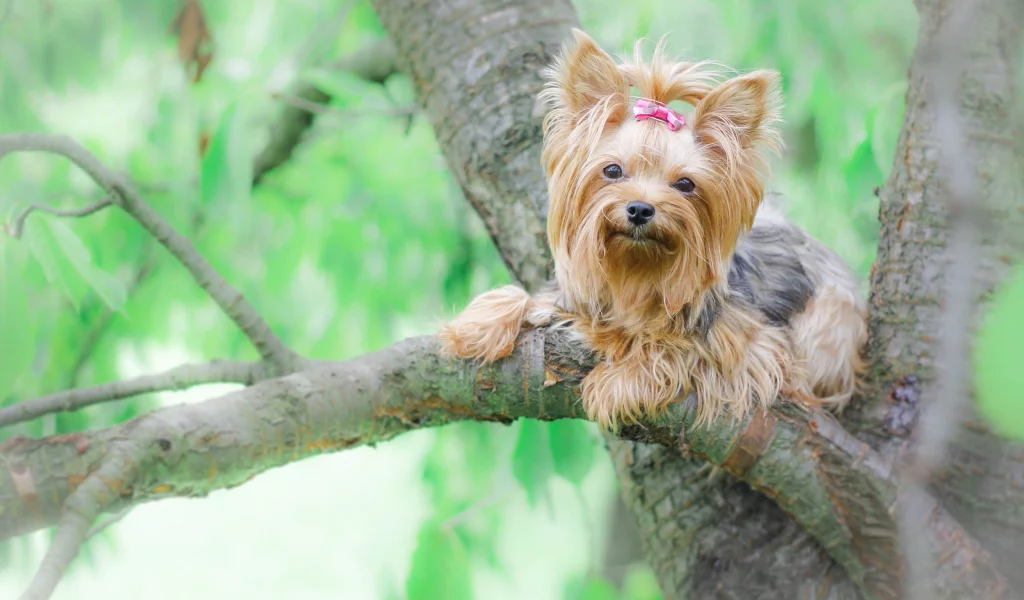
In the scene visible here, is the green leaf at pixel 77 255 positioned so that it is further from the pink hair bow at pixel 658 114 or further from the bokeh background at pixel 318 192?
the pink hair bow at pixel 658 114

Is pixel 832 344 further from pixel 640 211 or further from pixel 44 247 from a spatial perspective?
pixel 44 247

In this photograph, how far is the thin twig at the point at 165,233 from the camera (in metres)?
2.83

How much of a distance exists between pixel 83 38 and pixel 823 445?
4103mm

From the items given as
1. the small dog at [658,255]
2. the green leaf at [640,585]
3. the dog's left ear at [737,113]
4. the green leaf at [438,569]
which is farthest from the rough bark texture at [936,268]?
the green leaf at [640,585]

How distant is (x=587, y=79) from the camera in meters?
3.24

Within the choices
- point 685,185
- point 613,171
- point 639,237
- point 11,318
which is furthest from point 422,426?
point 11,318

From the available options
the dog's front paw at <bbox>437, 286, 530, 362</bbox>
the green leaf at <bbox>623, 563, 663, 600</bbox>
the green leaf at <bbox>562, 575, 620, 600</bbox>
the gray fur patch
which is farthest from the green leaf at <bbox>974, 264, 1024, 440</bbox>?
the green leaf at <bbox>623, 563, 663, 600</bbox>

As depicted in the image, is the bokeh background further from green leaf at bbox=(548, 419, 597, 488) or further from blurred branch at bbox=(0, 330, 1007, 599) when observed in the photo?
blurred branch at bbox=(0, 330, 1007, 599)

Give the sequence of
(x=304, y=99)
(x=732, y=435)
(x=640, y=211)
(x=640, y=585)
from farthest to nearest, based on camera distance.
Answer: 1. (x=640, y=585)
2. (x=304, y=99)
3. (x=640, y=211)
4. (x=732, y=435)

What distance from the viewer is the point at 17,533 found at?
8.95 ft

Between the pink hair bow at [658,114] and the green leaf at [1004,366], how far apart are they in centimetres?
241

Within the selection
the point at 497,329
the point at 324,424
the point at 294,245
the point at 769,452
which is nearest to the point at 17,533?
the point at 324,424

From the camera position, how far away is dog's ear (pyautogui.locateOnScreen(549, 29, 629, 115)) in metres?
3.19

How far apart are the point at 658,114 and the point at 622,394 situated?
96 cm
